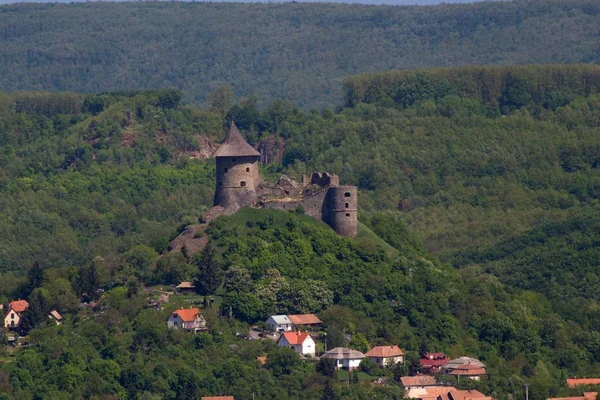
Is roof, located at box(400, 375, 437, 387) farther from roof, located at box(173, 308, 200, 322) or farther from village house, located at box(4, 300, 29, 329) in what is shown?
village house, located at box(4, 300, 29, 329)

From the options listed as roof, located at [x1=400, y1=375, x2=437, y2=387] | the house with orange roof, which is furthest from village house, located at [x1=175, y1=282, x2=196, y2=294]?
the house with orange roof

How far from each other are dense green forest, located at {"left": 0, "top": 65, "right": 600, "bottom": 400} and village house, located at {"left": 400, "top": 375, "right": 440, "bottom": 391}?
1.12 m

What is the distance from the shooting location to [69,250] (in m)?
138

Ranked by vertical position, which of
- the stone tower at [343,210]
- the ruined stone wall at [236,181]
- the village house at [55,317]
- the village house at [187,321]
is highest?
the ruined stone wall at [236,181]

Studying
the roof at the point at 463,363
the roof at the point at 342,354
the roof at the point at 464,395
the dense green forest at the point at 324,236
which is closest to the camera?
the roof at the point at 464,395

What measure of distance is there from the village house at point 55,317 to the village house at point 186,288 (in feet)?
17.4

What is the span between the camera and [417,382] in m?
96.4

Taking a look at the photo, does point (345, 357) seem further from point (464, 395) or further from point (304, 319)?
point (464, 395)

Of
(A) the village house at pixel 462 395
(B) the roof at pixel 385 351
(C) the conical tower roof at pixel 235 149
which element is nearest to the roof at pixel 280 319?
(B) the roof at pixel 385 351

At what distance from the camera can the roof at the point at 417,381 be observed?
96.2 m

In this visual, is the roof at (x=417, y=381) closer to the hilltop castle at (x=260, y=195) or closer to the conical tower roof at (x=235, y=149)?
the hilltop castle at (x=260, y=195)

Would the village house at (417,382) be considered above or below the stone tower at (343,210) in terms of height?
below

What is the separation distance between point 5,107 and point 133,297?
7926 centimetres

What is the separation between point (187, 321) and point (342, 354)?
6.55 metres
